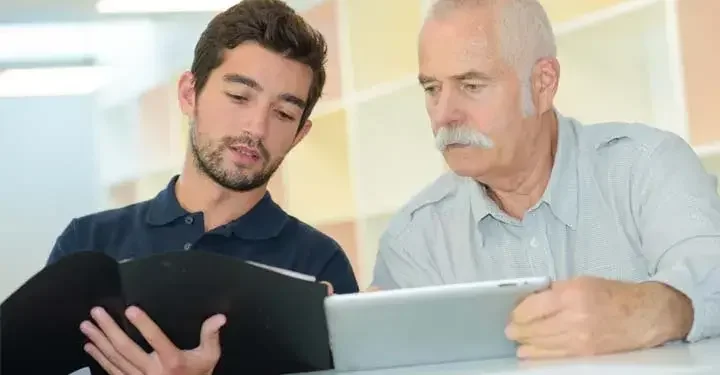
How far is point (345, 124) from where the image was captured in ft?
9.06

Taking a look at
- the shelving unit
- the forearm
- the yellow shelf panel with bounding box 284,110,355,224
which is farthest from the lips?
the yellow shelf panel with bounding box 284,110,355,224

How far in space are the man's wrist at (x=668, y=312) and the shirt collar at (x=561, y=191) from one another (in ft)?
1.16

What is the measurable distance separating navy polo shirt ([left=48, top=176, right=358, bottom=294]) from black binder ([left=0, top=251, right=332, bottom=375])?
55 cm

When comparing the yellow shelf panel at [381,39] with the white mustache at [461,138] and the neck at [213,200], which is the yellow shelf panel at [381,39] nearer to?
the neck at [213,200]

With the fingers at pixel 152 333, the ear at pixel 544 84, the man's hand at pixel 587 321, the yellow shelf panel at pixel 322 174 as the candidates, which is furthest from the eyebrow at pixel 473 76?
the yellow shelf panel at pixel 322 174

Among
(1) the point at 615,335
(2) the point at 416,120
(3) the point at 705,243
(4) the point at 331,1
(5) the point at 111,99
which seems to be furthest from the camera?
(5) the point at 111,99

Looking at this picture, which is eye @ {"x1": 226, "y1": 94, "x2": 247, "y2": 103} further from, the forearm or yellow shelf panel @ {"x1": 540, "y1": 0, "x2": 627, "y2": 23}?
yellow shelf panel @ {"x1": 540, "y1": 0, "x2": 627, "y2": 23}

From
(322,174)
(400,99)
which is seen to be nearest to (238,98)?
(400,99)

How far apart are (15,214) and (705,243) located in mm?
2714

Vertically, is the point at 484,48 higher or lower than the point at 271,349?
higher

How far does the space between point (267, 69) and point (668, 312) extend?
84cm

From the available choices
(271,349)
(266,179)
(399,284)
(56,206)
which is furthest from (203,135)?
(56,206)

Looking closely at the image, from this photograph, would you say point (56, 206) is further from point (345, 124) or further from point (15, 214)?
point (345, 124)

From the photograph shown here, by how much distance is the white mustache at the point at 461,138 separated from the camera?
1.34 meters
